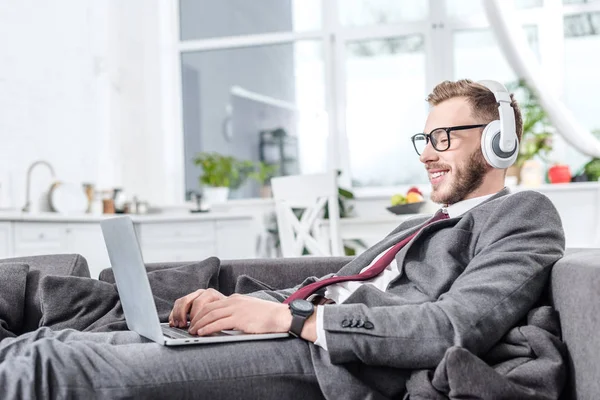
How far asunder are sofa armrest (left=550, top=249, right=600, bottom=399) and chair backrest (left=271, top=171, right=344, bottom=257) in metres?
2.27

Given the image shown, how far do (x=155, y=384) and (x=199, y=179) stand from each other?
434 cm

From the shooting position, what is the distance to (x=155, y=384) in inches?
52.7

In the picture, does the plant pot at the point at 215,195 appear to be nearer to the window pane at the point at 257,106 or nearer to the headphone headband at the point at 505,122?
the window pane at the point at 257,106

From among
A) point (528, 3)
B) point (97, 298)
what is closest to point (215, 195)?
point (528, 3)

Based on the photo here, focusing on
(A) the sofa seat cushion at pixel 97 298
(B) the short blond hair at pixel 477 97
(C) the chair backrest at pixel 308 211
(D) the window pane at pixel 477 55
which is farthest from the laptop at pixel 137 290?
(D) the window pane at pixel 477 55

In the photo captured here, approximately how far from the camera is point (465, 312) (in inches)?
53.2

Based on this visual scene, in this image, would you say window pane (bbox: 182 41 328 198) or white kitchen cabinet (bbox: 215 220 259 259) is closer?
white kitchen cabinet (bbox: 215 220 259 259)

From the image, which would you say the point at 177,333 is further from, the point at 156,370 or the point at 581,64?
the point at 581,64

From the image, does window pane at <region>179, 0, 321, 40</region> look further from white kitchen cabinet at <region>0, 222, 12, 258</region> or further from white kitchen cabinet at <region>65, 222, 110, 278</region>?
white kitchen cabinet at <region>0, 222, 12, 258</region>

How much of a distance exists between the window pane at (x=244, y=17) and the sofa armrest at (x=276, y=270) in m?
3.67

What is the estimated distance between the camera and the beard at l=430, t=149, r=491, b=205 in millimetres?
1756

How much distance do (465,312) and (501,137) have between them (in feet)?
1.58

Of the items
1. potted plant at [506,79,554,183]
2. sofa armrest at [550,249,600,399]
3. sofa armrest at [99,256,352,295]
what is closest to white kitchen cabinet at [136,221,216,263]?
potted plant at [506,79,554,183]

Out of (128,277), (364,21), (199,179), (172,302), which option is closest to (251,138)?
(199,179)
